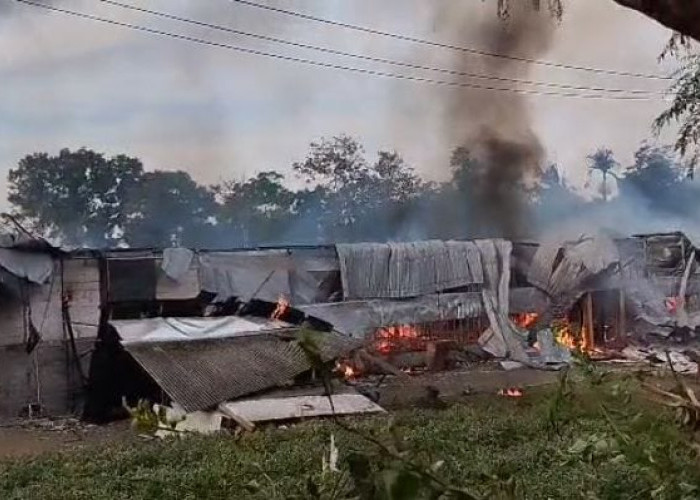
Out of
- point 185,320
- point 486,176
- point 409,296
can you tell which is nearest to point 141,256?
point 185,320

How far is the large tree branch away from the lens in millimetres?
880

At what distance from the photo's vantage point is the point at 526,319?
18547 millimetres

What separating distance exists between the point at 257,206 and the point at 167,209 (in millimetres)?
2823

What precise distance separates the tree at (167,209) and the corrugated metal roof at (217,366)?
7.44 m

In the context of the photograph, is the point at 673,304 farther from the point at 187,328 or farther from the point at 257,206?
the point at 257,206

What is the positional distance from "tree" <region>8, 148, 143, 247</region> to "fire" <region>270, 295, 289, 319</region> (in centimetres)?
820

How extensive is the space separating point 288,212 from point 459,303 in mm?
7828

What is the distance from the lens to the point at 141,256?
47.1 feet

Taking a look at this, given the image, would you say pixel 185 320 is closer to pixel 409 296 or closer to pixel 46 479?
pixel 409 296

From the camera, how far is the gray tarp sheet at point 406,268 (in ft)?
54.9

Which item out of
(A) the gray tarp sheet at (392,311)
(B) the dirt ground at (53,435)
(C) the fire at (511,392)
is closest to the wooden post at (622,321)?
(A) the gray tarp sheet at (392,311)

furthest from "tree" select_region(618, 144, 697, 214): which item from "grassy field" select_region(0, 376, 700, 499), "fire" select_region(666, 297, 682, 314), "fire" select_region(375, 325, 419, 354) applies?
"grassy field" select_region(0, 376, 700, 499)

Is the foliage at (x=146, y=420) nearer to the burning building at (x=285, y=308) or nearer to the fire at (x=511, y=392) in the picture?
the burning building at (x=285, y=308)

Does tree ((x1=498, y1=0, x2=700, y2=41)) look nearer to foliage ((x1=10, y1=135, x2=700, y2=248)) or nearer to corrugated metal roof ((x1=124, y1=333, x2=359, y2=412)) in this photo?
corrugated metal roof ((x1=124, y1=333, x2=359, y2=412))
